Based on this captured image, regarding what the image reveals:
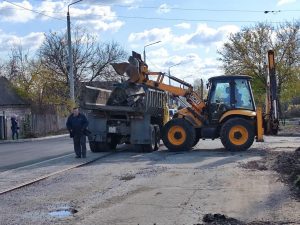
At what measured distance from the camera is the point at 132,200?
795 centimetres

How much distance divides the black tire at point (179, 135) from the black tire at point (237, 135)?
3.84ft

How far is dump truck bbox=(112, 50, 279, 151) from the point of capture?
50.1 feet

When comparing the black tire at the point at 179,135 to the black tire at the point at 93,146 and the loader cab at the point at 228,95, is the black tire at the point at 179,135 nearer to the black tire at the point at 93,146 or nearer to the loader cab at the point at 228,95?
the loader cab at the point at 228,95

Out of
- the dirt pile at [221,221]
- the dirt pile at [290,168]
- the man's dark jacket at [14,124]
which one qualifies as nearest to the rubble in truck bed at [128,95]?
the dirt pile at [290,168]

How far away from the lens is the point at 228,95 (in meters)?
15.9

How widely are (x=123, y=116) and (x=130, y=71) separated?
1.64 m

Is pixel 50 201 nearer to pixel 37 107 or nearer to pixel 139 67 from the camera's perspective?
pixel 139 67

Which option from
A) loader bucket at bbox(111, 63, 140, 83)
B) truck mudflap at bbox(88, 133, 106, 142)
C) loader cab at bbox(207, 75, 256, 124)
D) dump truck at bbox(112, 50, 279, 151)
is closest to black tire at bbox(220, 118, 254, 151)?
dump truck at bbox(112, 50, 279, 151)

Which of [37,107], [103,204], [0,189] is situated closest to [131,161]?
[0,189]

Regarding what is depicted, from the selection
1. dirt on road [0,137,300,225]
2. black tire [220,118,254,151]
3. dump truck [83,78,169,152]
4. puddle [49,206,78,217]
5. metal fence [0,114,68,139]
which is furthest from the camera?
metal fence [0,114,68,139]

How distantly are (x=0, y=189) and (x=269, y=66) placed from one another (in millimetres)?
10158

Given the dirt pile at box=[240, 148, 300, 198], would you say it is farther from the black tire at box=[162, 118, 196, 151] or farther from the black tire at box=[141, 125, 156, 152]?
the black tire at box=[141, 125, 156, 152]

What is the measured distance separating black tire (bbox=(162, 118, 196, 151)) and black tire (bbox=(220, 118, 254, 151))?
117cm

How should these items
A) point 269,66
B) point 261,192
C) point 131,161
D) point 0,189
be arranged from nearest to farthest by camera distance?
point 261,192 < point 0,189 < point 131,161 < point 269,66
